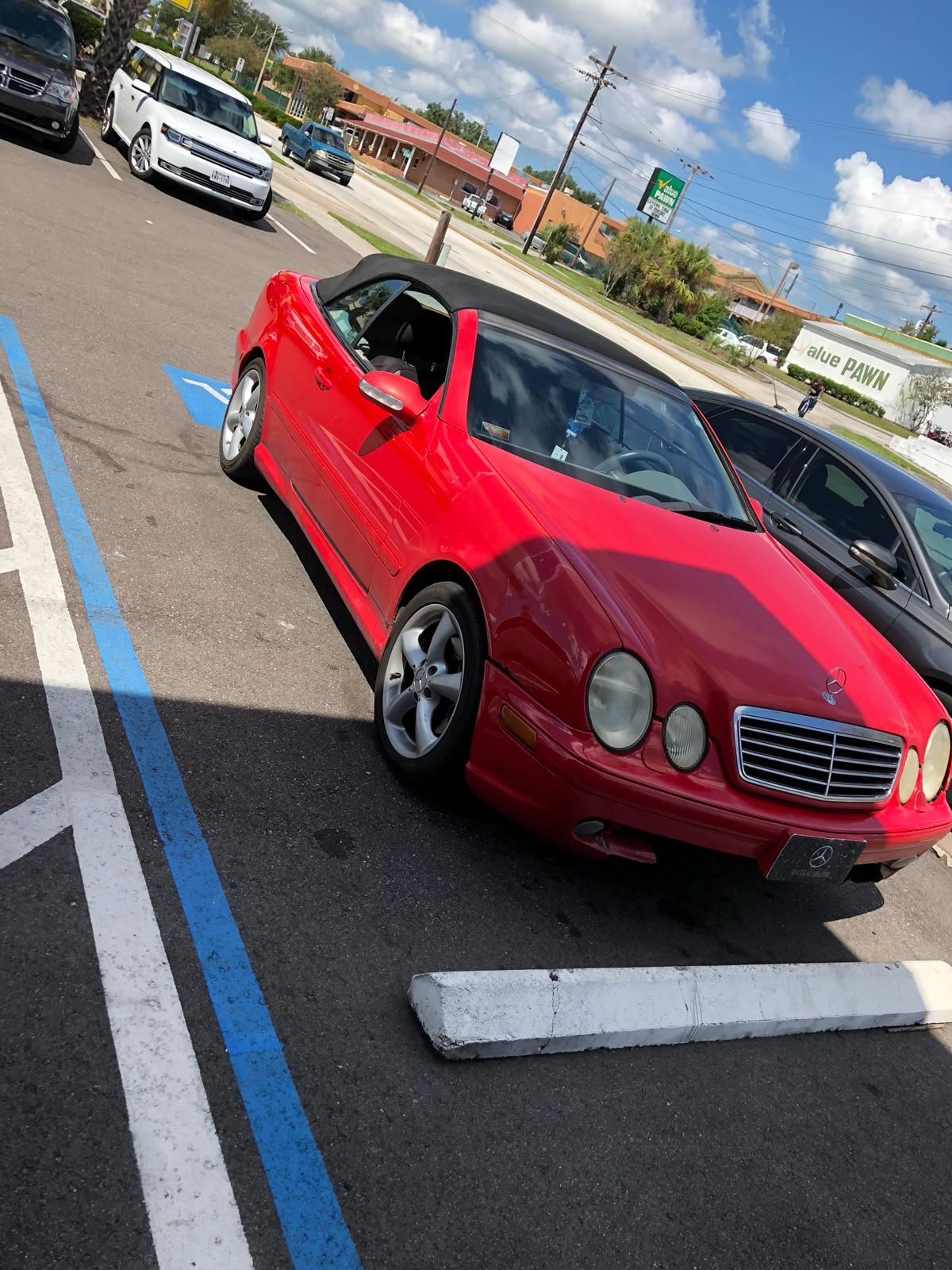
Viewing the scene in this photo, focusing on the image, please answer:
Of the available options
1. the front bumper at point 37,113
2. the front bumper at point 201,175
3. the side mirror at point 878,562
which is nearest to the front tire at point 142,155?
the front bumper at point 201,175

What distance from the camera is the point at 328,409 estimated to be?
480 centimetres

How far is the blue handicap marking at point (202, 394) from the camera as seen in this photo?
6.80 meters

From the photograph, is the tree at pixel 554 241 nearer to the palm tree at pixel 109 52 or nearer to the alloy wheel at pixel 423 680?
the palm tree at pixel 109 52

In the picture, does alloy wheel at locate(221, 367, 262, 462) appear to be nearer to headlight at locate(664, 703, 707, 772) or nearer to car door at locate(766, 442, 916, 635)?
car door at locate(766, 442, 916, 635)

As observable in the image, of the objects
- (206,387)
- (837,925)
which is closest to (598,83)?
(206,387)

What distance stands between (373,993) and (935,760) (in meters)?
2.36

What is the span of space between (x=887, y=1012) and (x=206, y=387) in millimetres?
6033

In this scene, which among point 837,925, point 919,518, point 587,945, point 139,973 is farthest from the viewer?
point 919,518

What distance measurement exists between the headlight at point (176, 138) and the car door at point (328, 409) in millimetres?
11640

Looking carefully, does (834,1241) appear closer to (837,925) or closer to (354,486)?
(837,925)

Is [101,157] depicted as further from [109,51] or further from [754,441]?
[754,441]

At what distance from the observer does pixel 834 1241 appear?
8.46 feet

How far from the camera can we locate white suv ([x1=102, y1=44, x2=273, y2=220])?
50.8ft

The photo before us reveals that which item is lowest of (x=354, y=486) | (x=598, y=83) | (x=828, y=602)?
(x=354, y=486)
